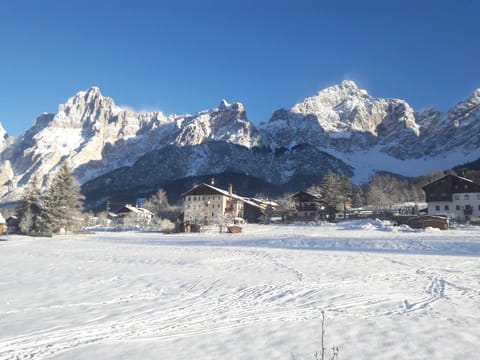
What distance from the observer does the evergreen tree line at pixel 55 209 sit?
5078 cm

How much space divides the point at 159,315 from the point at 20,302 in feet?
17.3

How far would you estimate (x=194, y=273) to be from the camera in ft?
54.5

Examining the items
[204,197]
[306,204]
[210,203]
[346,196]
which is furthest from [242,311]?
[204,197]

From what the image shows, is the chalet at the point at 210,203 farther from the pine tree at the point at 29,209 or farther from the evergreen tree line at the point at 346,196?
the pine tree at the point at 29,209

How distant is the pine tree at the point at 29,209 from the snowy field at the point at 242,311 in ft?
136

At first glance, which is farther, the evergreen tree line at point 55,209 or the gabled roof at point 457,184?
the gabled roof at point 457,184

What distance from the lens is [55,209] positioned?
5081cm

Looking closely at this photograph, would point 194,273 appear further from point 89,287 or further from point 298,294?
point 298,294

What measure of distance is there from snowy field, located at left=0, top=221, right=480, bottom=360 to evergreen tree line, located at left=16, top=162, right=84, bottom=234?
35941 mm

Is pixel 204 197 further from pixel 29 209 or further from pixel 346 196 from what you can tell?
pixel 29 209

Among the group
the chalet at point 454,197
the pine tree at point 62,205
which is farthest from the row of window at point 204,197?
the chalet at point 454,197

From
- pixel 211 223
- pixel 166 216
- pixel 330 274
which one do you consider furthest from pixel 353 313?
pixel 166 216

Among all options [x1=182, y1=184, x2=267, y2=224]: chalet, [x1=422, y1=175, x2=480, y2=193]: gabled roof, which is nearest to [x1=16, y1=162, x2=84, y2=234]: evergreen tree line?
[x1=182, y1=184, x2=267, y2=224]: chalet

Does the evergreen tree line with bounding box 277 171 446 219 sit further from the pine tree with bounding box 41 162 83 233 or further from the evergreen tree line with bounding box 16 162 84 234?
the pine tree with bounding box 41 162 83 233
